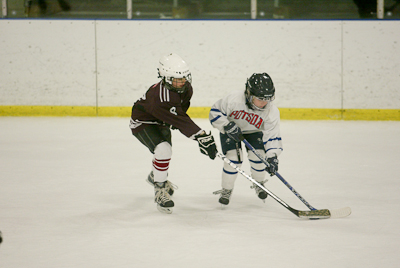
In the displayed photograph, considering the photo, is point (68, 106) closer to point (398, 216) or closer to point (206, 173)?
point (206, 173)

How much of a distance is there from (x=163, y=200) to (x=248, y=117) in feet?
2.26

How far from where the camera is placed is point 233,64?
693 centimetres

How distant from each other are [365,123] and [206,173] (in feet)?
10.9

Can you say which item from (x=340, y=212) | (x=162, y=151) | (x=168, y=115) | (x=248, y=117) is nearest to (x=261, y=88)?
(x=248, y=117)

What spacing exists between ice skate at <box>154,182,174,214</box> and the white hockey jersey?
0.48 m

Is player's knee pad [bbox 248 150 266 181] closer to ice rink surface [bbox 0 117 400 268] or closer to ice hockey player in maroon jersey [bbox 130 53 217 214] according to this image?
ice rink surface [bbox 0 117 400 268]

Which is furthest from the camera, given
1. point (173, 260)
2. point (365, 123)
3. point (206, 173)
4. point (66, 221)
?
point (365, 123)

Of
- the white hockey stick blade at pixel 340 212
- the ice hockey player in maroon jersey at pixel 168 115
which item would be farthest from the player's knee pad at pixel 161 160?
the white hockey stick blade at pixel 340 212

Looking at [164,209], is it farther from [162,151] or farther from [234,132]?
[234,132]

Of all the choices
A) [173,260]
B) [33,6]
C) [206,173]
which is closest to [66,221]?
[173,260]

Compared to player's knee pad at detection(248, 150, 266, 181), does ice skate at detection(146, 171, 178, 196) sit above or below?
below

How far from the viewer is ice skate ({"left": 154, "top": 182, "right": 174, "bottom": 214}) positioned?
2840mm

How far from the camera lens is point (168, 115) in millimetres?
2834

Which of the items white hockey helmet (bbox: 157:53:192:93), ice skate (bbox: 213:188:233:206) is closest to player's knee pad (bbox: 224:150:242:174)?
ice skate (bbox: 213:188:233:206)
